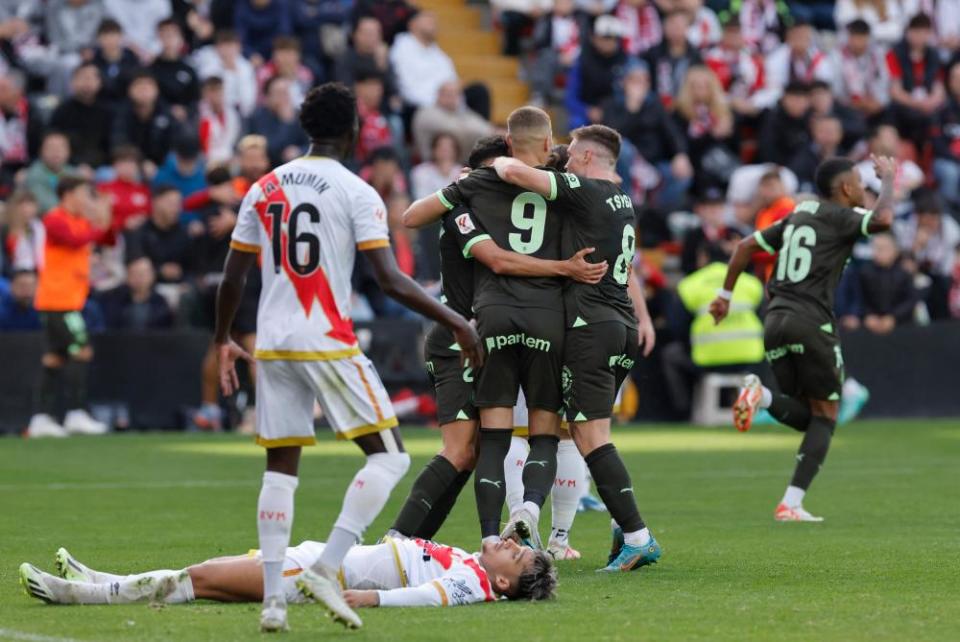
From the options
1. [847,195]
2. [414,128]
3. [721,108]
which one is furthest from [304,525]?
[721,108]

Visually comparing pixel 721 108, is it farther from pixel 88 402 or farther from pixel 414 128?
pixel 88 402

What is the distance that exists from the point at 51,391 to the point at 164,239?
2439mm

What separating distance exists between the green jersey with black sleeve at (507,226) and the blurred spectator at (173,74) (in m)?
13.3

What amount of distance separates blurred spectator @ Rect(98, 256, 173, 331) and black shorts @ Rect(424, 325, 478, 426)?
37.5ft

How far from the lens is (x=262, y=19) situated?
23.6m

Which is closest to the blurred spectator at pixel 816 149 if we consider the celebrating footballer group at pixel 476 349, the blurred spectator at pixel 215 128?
the blurred spectator at pixel 215 128

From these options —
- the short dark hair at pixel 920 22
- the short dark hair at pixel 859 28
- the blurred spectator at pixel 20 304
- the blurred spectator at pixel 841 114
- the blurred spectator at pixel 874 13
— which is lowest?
the blurred spectator at pixel 20 304

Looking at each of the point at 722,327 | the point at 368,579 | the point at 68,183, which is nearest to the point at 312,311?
the point at 368,579

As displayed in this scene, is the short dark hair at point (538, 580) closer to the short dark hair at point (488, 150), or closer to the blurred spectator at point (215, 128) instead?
the short dark hair at point (488, 150)

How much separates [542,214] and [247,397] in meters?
11.5

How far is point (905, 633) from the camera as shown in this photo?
7.18 m

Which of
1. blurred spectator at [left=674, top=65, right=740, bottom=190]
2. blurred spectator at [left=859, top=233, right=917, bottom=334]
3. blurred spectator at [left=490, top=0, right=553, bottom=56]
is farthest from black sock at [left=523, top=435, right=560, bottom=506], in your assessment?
blurred spectator at [left=490, top=0, right=553, bottom=56]

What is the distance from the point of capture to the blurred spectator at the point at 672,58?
25.4 meters

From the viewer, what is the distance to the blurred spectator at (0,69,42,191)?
69.3 ft
